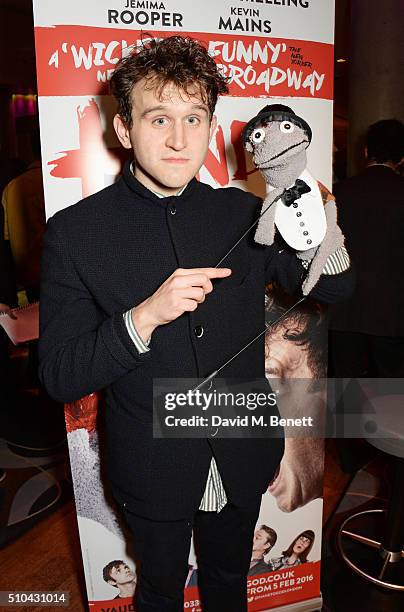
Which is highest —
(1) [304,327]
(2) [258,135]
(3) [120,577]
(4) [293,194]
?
(2) [258,135]

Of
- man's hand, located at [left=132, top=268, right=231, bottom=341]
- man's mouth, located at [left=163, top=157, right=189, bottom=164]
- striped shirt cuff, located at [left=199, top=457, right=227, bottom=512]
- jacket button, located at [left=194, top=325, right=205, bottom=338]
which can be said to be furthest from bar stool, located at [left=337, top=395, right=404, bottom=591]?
man's mouth, located at [left=163, top=157, right=189, bottom=164]

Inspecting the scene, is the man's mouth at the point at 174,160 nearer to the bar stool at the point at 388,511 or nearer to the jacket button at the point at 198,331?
the jacket button at the point at 198,331

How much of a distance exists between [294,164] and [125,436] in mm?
697

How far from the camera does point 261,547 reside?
1.77 meters

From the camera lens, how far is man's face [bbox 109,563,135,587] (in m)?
1.67

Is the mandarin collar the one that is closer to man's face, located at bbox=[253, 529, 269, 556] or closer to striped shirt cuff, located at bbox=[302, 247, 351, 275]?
striped shirt cuff, located at bbox=[302, 247, 351, 275]

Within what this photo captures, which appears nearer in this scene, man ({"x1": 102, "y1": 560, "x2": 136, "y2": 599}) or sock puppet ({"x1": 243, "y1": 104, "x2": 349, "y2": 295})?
sock puppet ({"x1": 243, "y1": 104, "x2": 349, "y2": 295})

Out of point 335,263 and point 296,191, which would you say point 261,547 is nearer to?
point 335,263

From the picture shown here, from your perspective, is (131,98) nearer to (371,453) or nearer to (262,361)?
(262,361)

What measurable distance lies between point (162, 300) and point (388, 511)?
133 centimetres

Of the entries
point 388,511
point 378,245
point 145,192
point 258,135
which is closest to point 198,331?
point 145,192

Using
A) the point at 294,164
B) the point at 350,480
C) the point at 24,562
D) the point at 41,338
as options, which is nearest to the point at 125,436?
the point at 41,338

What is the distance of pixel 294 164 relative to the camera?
43.6 inches

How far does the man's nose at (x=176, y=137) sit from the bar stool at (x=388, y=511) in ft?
3.35
